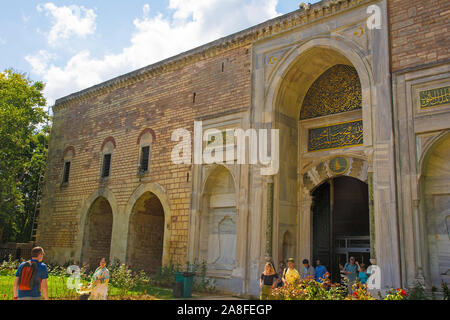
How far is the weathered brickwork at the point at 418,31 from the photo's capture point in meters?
9.21

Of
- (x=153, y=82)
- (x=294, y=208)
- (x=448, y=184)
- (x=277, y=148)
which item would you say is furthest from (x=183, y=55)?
(x=448, y=184)

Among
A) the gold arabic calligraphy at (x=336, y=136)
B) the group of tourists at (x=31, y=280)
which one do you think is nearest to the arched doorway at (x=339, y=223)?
the gold arabic calligraphy at (x=336, y=136)

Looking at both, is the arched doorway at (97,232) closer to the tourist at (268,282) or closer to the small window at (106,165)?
the small window at (106,165)

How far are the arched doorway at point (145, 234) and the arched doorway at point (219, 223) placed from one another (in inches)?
115

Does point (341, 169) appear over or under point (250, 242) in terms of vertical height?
over

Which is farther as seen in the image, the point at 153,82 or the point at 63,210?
the point at 63,210

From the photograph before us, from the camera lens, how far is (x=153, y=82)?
16.0m

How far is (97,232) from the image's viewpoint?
1736 centimetres

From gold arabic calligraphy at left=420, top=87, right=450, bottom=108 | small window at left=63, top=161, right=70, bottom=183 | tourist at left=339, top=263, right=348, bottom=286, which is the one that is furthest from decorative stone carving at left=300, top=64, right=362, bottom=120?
small window at left=63, top=161, right=70, bottom=183

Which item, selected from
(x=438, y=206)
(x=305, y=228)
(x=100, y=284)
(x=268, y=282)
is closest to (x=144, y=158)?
(x=305, y=228)

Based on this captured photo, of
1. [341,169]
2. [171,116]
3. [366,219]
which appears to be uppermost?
[171,116]

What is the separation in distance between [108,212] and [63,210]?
2.14 m

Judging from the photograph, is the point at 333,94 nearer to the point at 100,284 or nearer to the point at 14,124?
the point at 100,284

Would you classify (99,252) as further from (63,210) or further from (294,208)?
(294,208)
